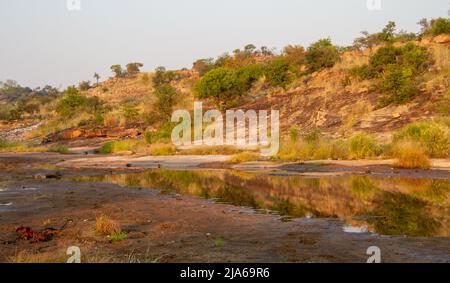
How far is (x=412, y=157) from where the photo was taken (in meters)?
17.3

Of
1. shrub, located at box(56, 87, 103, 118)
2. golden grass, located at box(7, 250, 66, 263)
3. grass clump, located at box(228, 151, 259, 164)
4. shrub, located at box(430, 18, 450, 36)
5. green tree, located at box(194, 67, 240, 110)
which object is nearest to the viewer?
golden grass, located at box(7, 250, 66, 263)

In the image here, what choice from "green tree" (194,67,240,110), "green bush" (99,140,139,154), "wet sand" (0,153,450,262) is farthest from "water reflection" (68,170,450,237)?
"green tree" (194,67,240,110)

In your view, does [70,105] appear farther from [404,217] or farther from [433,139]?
[404,217]

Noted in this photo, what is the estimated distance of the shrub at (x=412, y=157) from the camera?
1705 centimetres

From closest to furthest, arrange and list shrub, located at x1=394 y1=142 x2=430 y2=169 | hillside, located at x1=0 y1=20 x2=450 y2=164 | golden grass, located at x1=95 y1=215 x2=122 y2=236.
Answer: golden grass, located at x1=95 y1=215 x2=122 y2=236, shrub, located at x1=394 y1=142 x2=430 y2=169, hillside, located at x1=0 y1=20 x2=450 y2=164

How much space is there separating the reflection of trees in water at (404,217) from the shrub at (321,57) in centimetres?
3105

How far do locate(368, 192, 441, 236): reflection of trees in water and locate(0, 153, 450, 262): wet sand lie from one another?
65 centimetres

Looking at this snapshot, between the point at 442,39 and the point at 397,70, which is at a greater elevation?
the point at 442,39

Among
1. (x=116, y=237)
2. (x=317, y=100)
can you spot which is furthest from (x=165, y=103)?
(x=116, y=237)

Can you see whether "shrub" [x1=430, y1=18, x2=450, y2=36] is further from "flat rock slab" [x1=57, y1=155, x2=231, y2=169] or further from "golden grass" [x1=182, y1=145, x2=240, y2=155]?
"flat rock slab" [x1=57, y1=155, x2=231, y2=169]

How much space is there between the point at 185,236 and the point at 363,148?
14.0 m

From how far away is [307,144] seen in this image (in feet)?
74.8

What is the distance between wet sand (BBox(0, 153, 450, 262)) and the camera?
255 inches

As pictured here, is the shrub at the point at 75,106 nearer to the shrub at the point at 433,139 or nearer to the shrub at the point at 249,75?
the shrub at the point at 249,75
